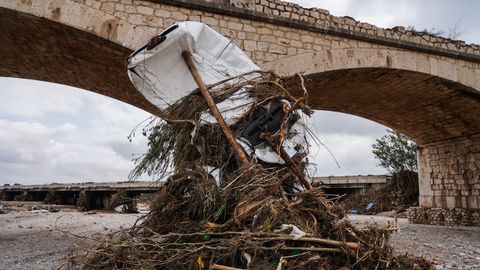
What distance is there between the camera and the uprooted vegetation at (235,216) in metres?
2.43

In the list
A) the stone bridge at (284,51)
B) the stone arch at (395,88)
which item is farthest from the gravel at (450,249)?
the stone arch at (395,88)

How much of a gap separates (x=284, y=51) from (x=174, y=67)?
282 cm

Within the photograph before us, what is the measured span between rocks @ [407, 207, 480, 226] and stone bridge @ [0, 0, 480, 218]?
0.33 m

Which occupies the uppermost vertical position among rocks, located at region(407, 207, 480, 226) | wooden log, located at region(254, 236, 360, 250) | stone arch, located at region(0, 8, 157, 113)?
stone arch, located at region(0, 8, 157, 113)

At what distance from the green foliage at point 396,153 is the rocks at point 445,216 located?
8253mm

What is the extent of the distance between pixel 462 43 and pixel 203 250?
8207 millimetres

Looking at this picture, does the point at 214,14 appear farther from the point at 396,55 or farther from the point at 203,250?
the point at 203,250

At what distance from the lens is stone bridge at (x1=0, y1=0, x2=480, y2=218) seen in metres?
5.28

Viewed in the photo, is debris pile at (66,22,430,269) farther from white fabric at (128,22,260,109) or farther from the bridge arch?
the bridge arch

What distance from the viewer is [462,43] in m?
8.20

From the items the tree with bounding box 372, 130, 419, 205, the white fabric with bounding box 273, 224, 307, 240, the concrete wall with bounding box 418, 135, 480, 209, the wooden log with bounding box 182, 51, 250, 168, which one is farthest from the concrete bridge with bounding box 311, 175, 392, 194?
the white fabric with bounding box 273, 224, 307, 240

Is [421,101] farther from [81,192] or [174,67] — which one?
[81,192]

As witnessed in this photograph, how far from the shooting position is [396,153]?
2103 centimetres

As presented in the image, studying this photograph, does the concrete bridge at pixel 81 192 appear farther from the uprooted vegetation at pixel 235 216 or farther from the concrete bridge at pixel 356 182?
the uprooted vegetation at pixel 235 216
